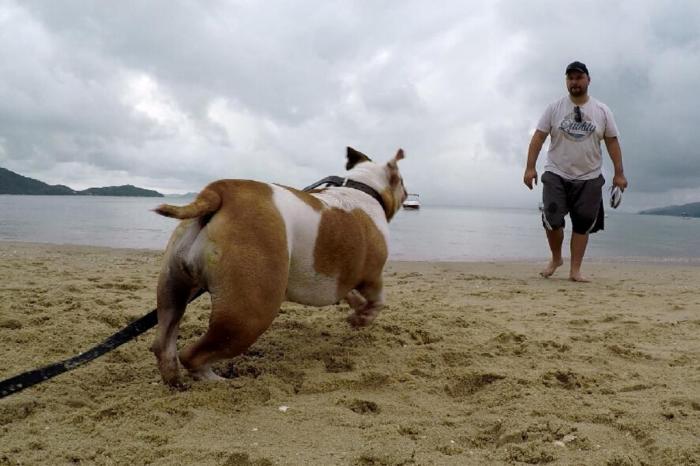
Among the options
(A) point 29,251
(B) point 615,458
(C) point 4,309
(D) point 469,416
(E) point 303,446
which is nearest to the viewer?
(B) point 615,458

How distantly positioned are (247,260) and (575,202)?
522 cm

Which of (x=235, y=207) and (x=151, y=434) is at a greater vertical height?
(x=235, y=207)

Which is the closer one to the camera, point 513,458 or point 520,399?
point 513,458

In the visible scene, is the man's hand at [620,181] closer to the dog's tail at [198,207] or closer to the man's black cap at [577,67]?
the man's black cap at [577,67]

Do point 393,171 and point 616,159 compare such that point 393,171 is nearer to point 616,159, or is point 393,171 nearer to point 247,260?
point 247,260

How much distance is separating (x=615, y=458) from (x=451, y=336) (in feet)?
6.08

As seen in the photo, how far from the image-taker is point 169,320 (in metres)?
2.70

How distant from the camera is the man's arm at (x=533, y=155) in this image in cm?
660

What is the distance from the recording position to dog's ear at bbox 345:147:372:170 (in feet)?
13.7

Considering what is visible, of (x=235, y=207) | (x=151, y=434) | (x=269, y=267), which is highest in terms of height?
(x=235, y=207)

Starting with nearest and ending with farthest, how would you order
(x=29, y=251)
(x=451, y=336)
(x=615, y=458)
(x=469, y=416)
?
(x=615, y=458) → (x=469, y=416) → (x=451, y=336) → (x=29, y=251)

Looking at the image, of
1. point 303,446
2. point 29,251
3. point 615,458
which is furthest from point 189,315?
point 29,251

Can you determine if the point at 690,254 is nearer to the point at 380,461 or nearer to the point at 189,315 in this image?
the point at 189,315

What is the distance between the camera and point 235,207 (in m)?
2.54
